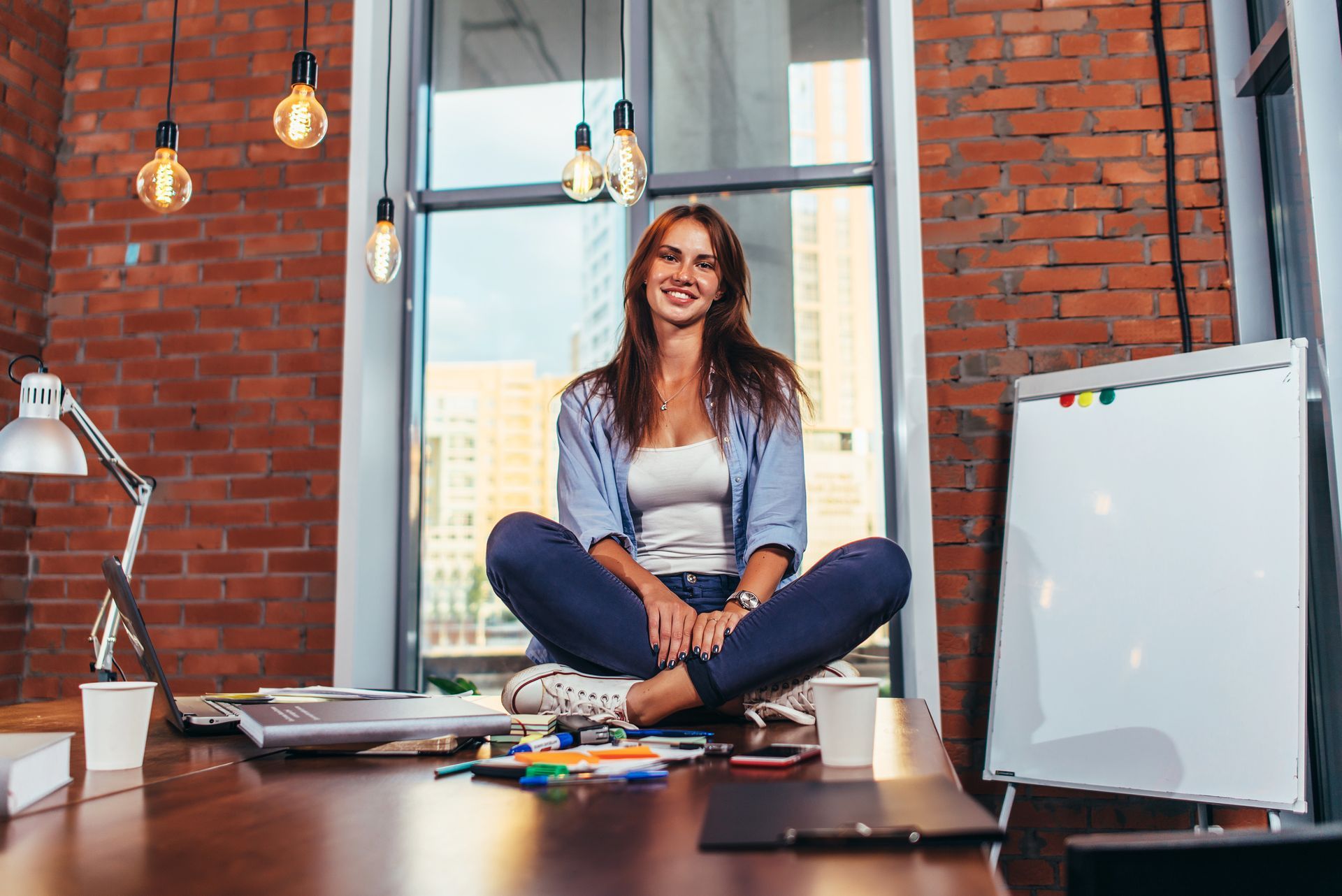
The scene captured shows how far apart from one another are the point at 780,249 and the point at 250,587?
1.76 m

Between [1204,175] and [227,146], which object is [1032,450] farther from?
[227,146]

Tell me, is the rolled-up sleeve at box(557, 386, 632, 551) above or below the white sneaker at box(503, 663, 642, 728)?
above

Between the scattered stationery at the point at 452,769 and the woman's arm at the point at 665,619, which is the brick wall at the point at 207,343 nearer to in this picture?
the woman's arm at the point at 665,619

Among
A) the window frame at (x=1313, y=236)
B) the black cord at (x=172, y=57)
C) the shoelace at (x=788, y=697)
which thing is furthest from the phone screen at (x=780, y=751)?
the black cord at (x=172, y=57)

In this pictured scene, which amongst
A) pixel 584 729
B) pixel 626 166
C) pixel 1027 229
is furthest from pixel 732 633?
pixel 1027 229

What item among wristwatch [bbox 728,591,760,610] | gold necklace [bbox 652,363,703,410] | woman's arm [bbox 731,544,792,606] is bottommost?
wristwatch [bbox 728,591,760,610]

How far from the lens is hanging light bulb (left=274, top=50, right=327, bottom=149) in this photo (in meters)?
1.80

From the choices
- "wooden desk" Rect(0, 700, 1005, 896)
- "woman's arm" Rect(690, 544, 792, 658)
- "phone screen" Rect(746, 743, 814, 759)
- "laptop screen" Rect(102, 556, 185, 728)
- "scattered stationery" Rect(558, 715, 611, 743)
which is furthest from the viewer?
"woman's arm" Rect(690, 544, 792, 658)

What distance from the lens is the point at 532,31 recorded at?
10.4ft

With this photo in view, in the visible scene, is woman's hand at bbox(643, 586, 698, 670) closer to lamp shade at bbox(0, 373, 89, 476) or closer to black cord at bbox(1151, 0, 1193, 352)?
lamp shade at bbox(0, 373, 89, 476)

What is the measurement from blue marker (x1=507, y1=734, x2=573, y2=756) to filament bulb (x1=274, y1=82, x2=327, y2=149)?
4.12ft

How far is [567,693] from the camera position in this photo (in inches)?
58.7

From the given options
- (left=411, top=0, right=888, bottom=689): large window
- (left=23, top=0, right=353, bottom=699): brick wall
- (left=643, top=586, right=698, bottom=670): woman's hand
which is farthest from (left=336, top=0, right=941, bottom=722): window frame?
(left=643, top=586, right=698, bottom=670): woman's hand

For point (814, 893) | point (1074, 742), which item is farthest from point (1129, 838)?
point (1074, 742)
